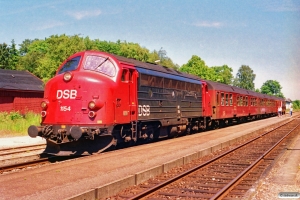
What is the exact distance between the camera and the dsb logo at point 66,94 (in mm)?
12896

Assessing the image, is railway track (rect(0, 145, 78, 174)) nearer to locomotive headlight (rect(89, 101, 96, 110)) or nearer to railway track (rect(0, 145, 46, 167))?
railway track (rect(0, 145, 46, 167))

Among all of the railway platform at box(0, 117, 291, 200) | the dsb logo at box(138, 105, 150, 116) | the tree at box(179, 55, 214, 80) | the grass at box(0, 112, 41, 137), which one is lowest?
the railway platform at box(0, 117, 291, 200)

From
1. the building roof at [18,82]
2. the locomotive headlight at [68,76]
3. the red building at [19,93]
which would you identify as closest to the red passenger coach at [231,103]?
the locomotive headlight at [68,76]

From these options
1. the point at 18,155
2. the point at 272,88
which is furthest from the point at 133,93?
the point at 272,88

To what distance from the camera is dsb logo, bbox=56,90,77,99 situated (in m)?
12.9

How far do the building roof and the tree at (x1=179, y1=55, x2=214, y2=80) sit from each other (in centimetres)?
4414

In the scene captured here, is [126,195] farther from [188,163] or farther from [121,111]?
[121,111]

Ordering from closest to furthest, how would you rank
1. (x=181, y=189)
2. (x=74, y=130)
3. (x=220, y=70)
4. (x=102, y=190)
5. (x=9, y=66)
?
(x=102, y=190), (x=181, y=189), (x=74, y=130), (x=9, y=66), (x=220, y=70)

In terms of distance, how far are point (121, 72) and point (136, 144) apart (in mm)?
4395

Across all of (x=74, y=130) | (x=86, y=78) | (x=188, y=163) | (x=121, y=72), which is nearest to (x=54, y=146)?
(x=74, y=130)

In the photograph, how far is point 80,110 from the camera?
41.6 ft

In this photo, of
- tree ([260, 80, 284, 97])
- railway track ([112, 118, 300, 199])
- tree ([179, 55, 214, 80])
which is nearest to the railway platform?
railway track ([112, 118, 300, 199])

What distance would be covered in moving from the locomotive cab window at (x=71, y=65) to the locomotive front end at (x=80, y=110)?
121 mm

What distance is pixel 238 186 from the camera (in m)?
9.22
